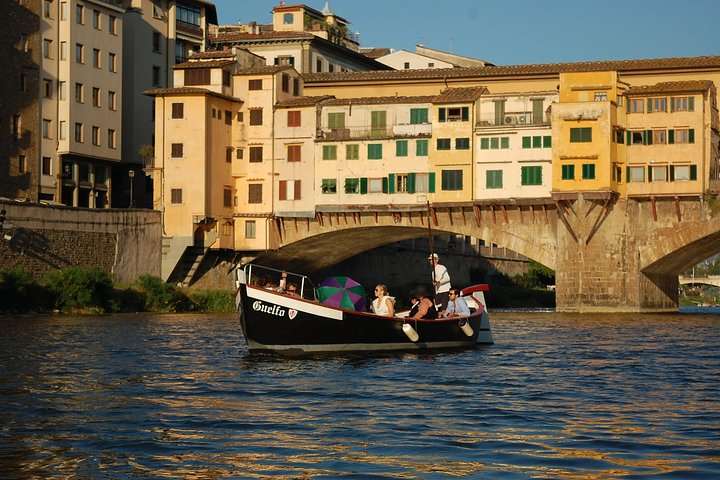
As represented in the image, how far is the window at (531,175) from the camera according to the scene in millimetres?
71438

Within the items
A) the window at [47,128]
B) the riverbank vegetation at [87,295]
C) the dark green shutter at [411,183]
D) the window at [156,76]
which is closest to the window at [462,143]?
the dark green shutter at [411,183]

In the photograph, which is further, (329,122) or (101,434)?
(329,122)

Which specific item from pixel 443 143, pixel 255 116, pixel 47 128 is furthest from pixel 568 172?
pixel 47 128

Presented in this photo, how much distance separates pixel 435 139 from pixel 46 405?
2014 inches

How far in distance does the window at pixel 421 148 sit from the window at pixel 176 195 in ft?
43.1

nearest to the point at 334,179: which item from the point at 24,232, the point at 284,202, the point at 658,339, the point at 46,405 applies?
→ the point at 284,202

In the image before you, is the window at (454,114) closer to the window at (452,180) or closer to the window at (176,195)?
the window at (452,180)

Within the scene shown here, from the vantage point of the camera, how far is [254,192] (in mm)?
77375

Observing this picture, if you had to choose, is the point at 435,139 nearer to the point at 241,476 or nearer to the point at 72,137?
the point at 72,137

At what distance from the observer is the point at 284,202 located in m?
76.9

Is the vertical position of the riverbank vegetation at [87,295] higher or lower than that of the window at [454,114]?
lower

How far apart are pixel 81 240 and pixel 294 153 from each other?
15.5 m

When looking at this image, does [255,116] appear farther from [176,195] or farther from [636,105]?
[636,105]

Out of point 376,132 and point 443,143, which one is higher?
point 376,132
